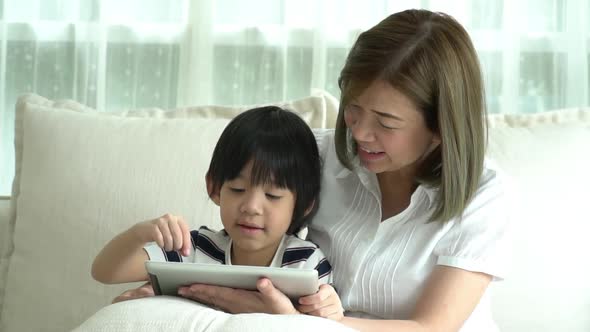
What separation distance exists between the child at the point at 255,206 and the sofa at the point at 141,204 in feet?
1.10

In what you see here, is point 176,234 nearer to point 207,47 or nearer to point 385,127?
point 385,127

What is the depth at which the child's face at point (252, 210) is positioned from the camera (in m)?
1.51

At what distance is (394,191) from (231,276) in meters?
0.47

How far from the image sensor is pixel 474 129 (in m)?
1.55

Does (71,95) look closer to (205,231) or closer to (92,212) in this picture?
(92,212)

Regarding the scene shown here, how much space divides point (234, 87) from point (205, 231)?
3.11 feet

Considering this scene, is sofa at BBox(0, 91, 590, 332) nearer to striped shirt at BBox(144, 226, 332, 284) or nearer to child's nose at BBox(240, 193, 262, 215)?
striped shirt at BBox(144, 226, 332, 284)

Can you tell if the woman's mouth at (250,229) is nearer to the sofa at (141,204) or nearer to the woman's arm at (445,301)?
the woman's arm at (445,301)

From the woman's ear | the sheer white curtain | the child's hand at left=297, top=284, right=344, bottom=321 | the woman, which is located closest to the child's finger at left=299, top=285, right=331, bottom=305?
the child's hand at left=297, top=284, right=344, bottom=321

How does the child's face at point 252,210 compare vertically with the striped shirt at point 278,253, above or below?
above

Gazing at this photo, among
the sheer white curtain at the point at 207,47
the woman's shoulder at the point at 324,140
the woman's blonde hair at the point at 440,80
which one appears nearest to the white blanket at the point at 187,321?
the woman's blonde hair at the point at 440,80

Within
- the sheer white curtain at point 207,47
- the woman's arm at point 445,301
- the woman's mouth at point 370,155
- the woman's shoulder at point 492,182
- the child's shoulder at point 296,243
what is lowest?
the woman's arm at point 445,301

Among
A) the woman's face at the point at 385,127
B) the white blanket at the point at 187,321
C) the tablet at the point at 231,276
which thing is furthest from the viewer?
the woman's face at the point at 385,127

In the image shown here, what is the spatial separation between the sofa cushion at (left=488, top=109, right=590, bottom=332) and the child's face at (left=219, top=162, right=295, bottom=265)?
578mm
